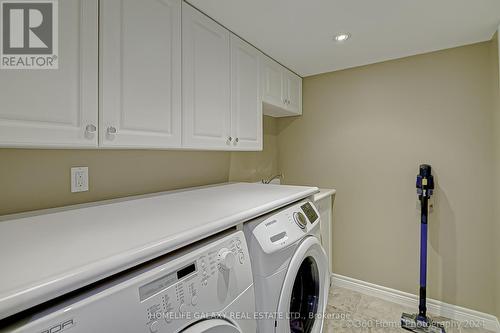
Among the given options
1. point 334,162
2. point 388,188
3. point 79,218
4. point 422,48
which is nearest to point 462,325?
point 388,188

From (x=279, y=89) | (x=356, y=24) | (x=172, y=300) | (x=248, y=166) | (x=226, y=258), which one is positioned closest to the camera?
(x=172, y=300)

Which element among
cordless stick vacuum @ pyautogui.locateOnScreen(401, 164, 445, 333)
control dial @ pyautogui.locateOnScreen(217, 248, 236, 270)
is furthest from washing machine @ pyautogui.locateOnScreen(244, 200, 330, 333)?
cordless stick vacuum @ pyautogui.locateOnScreen(401, 164, 445, 333)

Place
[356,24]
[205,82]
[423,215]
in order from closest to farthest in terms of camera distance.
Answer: [205,82] → [356,24] → [423,215]

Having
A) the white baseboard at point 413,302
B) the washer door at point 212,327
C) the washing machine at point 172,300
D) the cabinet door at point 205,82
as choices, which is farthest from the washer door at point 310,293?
the white baseboard at point 413,302

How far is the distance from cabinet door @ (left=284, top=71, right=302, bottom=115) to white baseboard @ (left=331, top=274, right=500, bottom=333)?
1.75m

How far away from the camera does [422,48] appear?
194 cm

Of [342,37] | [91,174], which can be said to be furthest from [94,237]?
[342,37]

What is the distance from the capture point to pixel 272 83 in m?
2.15

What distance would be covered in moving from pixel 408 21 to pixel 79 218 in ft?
6.87

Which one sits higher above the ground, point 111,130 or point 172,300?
point 111,130

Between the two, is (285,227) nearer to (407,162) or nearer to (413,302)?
(407,162)

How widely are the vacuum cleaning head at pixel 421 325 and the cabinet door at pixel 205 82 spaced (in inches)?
75.1

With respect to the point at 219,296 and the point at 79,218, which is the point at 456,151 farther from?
the point at 79,218

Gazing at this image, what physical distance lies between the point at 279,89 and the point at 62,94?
1.72m
